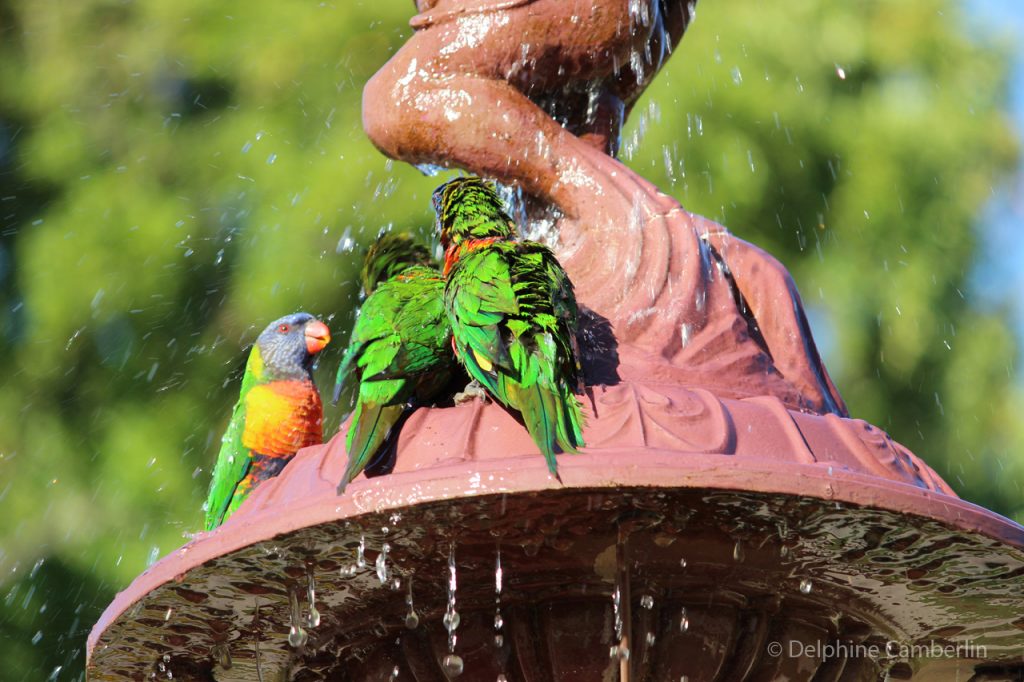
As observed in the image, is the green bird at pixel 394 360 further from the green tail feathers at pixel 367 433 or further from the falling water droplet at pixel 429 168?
the falling water droplet at pixel 429 168

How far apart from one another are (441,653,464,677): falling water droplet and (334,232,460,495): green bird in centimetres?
47

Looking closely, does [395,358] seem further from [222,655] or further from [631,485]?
[222,655]

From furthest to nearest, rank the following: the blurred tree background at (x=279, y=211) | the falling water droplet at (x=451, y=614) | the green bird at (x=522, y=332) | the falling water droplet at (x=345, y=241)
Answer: the falling water droplet at (x=345, y=241) → the blurred tree background at (x=279, y=211) → the falling water droplet at (x=451, y=614) → the green bird at (x=522, y=332)

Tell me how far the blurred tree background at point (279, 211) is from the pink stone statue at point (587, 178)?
379cm

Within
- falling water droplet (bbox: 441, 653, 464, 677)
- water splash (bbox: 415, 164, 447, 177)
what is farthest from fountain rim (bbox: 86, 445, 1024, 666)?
water splash (bbox: 415, 164, 447, 177)

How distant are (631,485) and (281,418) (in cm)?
171

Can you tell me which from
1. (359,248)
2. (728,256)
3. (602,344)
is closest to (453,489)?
(602,344)

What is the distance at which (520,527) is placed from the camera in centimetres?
233

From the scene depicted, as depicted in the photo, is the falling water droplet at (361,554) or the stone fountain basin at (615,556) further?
the falling water droplet at (361,554)

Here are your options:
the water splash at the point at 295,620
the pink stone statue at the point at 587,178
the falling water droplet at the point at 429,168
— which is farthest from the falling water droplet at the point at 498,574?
the falling water droplet at the point at 429,168

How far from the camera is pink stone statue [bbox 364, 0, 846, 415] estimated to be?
276cm

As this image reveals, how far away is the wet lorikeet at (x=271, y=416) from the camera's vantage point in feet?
11.7

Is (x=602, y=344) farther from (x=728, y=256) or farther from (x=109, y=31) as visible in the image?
(x=109, y=31)

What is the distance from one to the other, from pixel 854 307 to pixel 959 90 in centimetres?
175
